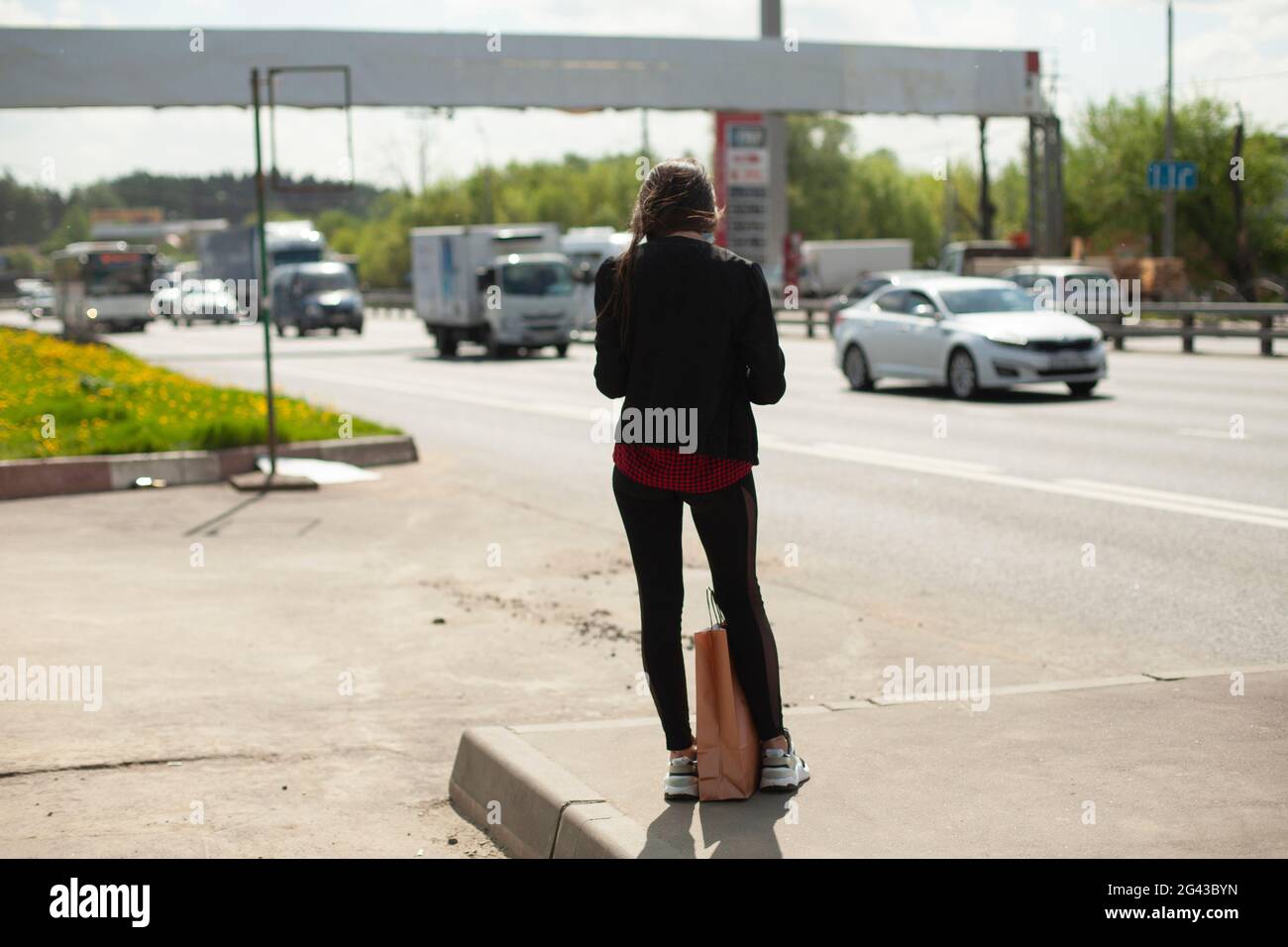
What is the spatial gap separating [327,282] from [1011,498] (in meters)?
40.5

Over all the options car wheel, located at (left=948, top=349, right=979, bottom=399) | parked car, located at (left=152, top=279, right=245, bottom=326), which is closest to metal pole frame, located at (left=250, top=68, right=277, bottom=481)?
car wheel, located at (left=948, top=349, right=979, bottom=399)

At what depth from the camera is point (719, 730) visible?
4.58 metres

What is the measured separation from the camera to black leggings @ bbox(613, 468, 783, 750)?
15.0 ft

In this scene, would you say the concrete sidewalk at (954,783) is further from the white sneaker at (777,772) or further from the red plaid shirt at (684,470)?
the red plaid shirt at (684,470)

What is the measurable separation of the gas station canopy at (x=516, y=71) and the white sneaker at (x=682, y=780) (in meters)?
33.8

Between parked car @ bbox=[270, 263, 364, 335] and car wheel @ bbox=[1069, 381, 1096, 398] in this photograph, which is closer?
car wheel @ bbox=[1069, 381, 1096, 398]

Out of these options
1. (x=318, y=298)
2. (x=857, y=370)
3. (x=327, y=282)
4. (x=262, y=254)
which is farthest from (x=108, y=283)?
(x=262, y=254)

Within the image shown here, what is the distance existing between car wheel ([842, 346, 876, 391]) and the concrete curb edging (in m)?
17.0

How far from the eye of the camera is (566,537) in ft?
34.8

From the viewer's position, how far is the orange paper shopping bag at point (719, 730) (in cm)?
458

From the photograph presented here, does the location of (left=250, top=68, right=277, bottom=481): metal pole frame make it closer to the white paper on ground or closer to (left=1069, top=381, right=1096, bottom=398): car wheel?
the white paper on ground

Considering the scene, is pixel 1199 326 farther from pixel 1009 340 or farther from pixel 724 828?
pixel 724 828

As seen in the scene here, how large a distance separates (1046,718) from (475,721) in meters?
2.10
